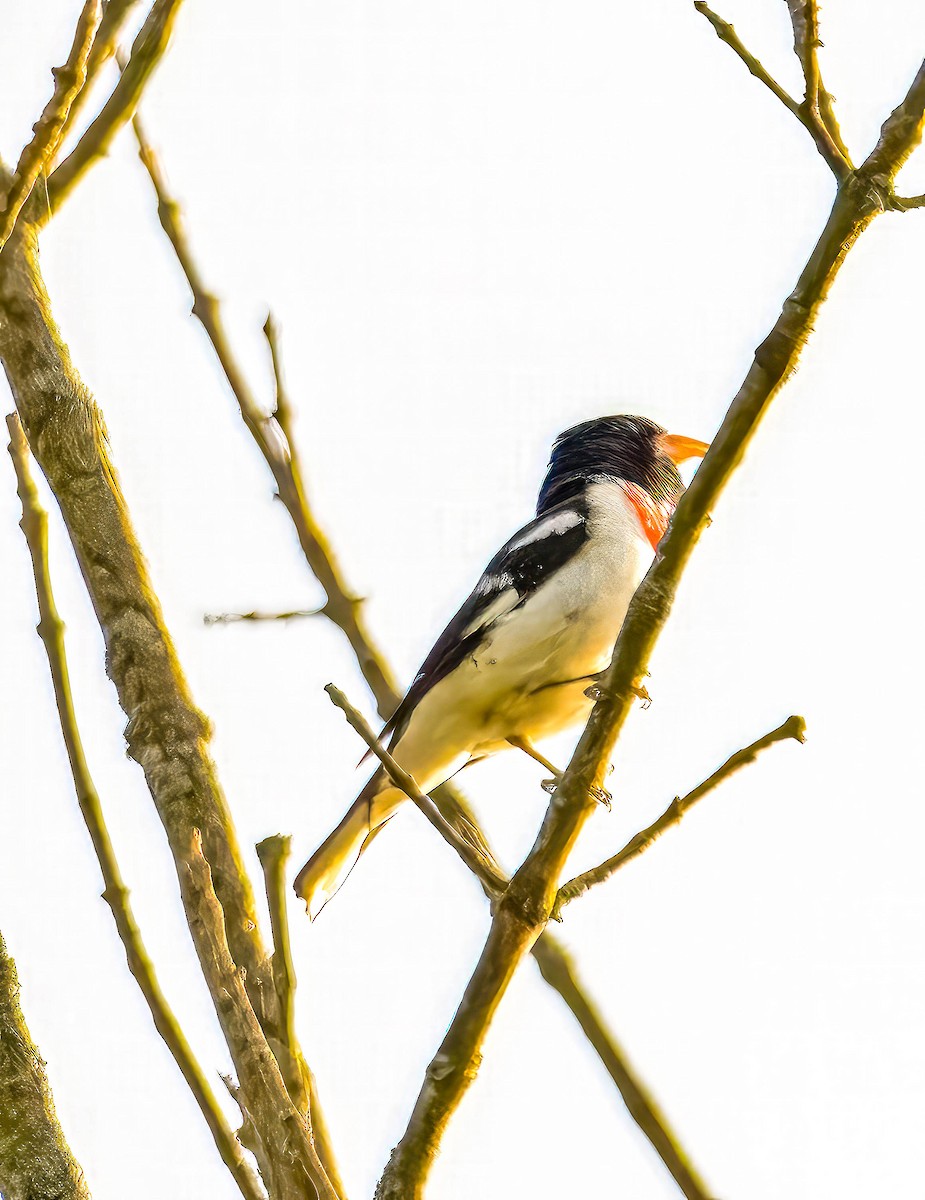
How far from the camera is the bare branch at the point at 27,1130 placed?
87.0 inches

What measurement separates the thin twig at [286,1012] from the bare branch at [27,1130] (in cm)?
49

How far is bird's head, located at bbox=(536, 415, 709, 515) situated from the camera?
5809mm

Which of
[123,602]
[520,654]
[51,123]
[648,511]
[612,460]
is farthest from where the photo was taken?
[612,460]

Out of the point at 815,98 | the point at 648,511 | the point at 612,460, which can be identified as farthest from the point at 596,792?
the point at 612,460

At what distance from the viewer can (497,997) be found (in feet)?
8.56

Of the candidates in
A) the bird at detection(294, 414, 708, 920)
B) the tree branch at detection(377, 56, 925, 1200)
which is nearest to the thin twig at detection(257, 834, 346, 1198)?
the tree branch at detection(377, 56, 925, 1200)

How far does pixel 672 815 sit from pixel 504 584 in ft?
7.42

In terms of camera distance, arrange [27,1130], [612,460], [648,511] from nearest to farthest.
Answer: [27,1130], [648,511], [612,460]

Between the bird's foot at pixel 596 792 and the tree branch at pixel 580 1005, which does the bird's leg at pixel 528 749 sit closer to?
the bird's foot at pixel 596 792

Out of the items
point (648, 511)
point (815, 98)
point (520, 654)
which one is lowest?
point (815, 98)

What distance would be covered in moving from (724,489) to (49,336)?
1.57 m

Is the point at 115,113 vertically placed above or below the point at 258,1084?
above

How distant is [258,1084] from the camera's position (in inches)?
92.0

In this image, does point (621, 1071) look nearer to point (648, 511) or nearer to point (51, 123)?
point (51, 123)
